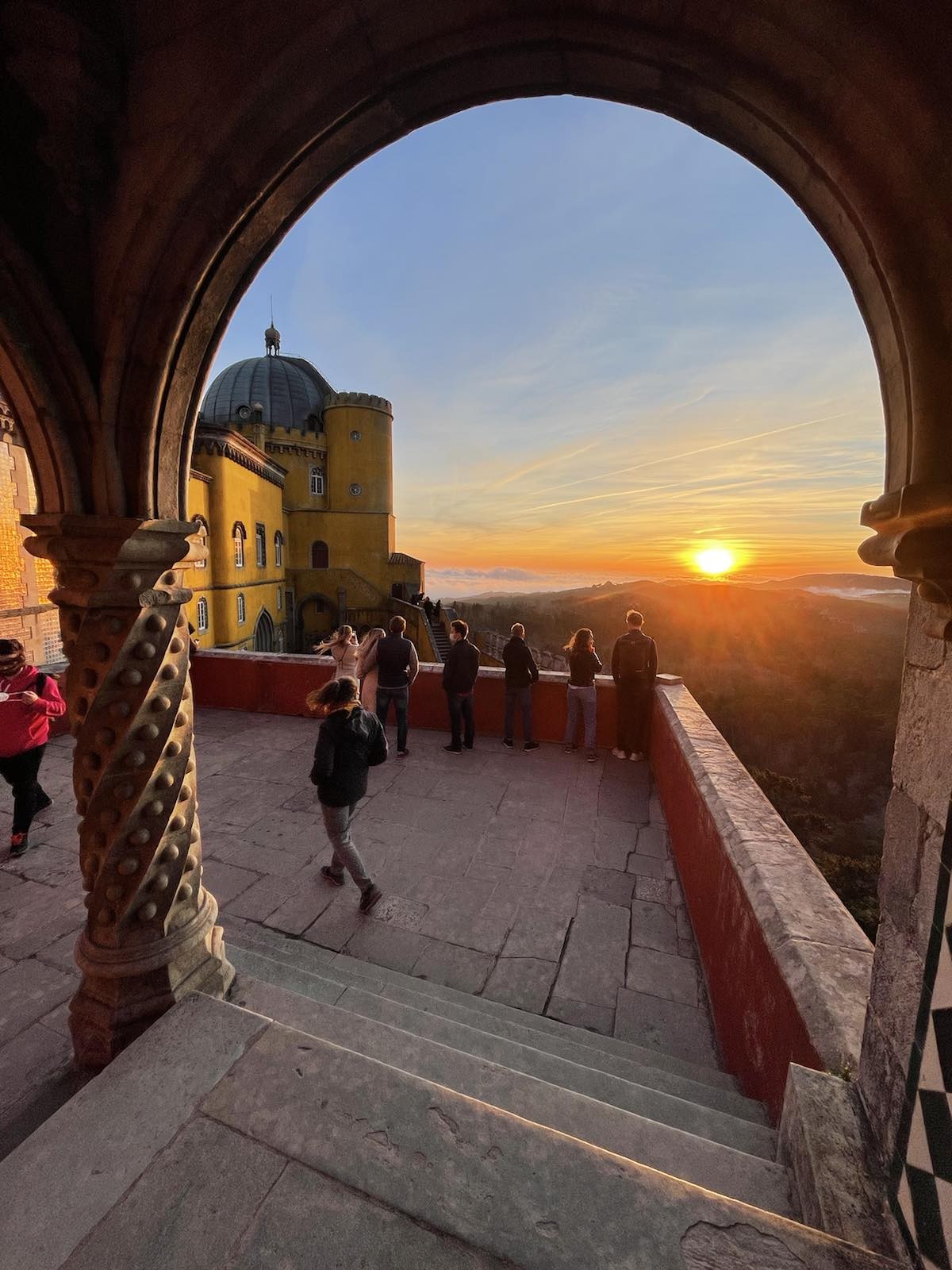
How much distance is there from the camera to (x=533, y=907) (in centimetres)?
350

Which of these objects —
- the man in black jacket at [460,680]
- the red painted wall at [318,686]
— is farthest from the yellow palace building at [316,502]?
the man in black jacket at [460,680]

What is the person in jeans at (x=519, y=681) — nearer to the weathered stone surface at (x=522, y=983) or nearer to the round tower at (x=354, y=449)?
the weathered stone surface at (x=522, y=983)

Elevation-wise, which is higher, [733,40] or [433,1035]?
[733,40]

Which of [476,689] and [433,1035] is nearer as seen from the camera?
[433,1035]

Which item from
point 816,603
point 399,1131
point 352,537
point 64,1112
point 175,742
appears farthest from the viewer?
point 816,603

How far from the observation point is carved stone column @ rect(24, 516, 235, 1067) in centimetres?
197

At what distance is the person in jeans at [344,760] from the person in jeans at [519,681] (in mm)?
2585

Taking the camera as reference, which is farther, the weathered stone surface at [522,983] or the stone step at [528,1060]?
the weathered stone surface at [522,983]

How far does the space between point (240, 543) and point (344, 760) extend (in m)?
20.0

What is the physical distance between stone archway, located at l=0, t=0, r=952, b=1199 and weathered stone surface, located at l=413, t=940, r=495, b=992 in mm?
1694

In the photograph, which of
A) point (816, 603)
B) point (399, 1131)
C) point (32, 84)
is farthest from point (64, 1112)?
point (816, 603)

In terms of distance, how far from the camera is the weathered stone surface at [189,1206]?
129 centimetres

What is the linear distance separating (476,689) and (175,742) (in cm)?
457

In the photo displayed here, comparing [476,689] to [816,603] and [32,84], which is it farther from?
[816,603]
